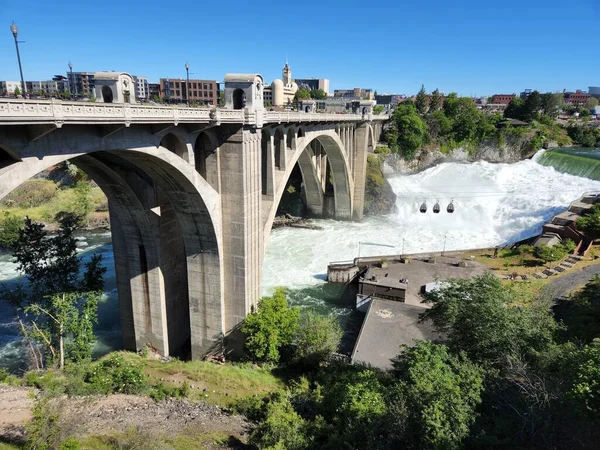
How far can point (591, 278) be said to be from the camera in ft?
83.2

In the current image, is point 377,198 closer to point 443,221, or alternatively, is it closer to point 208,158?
point 443,221

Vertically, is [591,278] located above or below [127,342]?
above

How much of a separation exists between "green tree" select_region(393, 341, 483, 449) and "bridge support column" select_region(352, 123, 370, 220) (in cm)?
3390

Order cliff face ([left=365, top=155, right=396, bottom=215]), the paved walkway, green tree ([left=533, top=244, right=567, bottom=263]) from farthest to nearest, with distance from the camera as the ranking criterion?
cliff face ([left=365, top=155, right=396, bottom=215]) < green tree ([left=533, top=244, right=567, bottom=263]) < the paved walkway

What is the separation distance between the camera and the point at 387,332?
813 inches

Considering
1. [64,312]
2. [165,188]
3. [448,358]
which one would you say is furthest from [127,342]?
[448,358]

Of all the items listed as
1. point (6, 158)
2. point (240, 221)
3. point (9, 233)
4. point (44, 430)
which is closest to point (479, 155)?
point (240, 221)

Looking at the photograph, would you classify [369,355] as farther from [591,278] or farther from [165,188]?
[591,278]

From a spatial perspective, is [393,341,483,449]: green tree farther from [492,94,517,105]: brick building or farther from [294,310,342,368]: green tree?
[492,94,517,105]: brick building

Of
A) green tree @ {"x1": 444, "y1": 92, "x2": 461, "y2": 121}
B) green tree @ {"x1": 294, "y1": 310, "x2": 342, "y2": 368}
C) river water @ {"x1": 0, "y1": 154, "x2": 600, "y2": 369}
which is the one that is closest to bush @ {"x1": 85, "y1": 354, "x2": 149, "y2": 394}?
river water @ {"x1": 0, "y1": 154, "x2": 600, "y2": 369}

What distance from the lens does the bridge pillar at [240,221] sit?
18016 millimetres

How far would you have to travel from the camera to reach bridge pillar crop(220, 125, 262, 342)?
18016 mm

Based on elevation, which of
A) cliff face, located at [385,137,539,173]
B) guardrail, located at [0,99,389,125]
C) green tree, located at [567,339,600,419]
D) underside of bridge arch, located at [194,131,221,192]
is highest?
guardrail, located at [0,99,389,125]

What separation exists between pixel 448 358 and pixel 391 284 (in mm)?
12885
